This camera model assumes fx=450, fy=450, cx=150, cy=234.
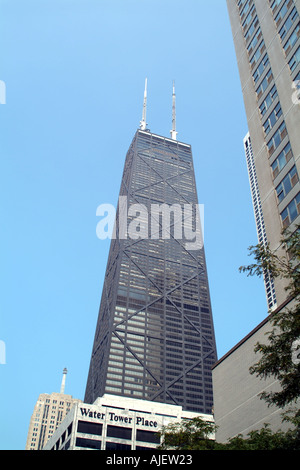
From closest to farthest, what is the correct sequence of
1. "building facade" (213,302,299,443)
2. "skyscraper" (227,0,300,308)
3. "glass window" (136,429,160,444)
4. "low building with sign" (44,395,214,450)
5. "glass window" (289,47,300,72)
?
"building facade" (213,302,299,443)
"skyscraper" (227,0,300,308)
"glass window" (289,47,300,72)
"low building with sign" (44,395,214,450)
"glass window" (136,429,160,444)

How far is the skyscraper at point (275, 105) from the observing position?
39.1 meters

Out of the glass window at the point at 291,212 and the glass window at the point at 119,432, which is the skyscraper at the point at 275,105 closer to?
the glass window at the point at 291,212

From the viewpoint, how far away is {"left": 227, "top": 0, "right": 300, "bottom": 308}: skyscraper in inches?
1538

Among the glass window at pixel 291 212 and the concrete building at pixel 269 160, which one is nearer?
the glass window at pixel 291 212

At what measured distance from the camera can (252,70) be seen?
51.5 m

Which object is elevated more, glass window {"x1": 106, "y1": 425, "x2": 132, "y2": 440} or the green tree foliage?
glass window {"x1": 106, "y1": 425, "x2": 132, "y2": 440}

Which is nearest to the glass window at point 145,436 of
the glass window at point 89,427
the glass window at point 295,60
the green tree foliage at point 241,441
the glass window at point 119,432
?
the glass window at point 119,432

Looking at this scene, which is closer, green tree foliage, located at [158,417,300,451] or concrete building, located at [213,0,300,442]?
green tree foliage, located at [158,417,300,451]

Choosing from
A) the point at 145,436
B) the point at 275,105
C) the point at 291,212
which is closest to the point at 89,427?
the point at 145,436

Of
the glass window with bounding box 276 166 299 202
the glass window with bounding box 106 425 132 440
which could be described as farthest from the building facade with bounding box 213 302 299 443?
the glass window with bounding box 106 425 132 440

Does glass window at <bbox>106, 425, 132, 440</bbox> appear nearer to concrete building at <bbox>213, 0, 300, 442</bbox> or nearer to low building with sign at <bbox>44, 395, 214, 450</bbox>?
low building with sign at <bbox>44, 395, 214, 450</bbox>
